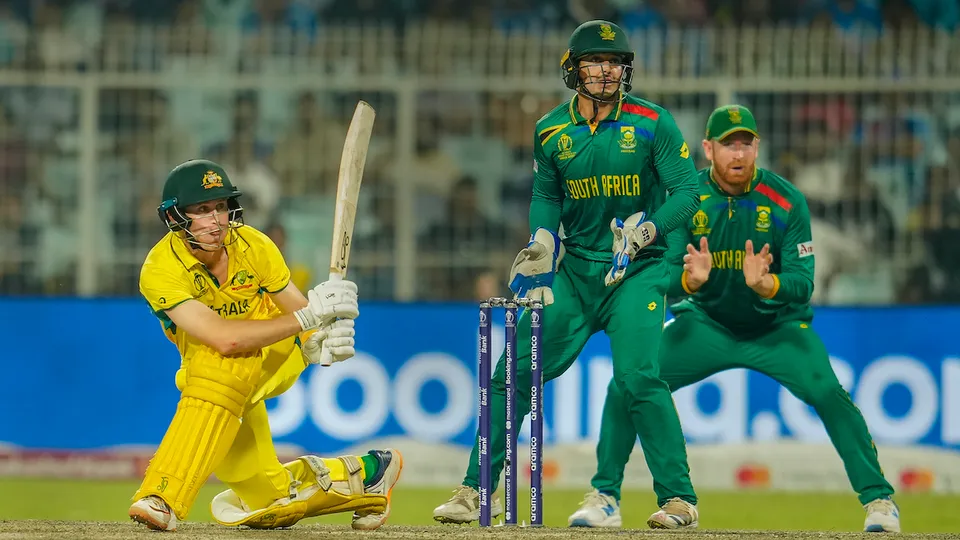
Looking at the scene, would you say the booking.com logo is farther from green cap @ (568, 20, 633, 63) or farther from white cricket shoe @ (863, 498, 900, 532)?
green cap @ (568, 20, 633, 63)

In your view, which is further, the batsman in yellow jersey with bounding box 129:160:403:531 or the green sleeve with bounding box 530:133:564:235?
the green sleeve with bounding box 530:133:564:235

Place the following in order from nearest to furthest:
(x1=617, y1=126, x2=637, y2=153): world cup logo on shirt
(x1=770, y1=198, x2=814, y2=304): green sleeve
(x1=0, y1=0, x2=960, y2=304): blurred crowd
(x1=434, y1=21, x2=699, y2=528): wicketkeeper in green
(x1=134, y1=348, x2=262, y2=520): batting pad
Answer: (x1=134, y1=348, x2=262, y2=520): batting pad → (x1=434, y1=21, x2=699, y2=528): wicketkeeper in green → (x1=617, y1=126, x2=637, y2=153): world cup logo on shirt → (x1=770, y1=198, x2=814, y2=304): green sleeve → (x1=0, y1=0, x2=960, y2=304): blurred crowd

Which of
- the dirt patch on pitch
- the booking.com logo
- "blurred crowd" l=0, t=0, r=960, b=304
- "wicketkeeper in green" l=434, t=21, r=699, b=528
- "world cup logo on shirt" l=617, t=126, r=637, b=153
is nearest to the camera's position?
the dirt patch on pitch

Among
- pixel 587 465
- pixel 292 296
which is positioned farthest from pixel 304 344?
pixel 587 465

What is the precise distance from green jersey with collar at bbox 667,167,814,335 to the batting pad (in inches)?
91.6

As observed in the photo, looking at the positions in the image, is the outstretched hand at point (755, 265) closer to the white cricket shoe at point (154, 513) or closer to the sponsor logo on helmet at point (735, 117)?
the sponsor logo on helmet at point (735, 117)

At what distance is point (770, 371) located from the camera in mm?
7828

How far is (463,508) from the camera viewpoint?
7031 mm

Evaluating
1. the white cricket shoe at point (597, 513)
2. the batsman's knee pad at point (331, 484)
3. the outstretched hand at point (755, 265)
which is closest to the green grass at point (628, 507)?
the white cricket shoe at point (597, 513)

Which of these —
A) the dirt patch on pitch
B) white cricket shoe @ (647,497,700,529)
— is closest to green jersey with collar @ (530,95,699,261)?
white cricket shoe @ (647,497,700,529)

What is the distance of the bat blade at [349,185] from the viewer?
22.0ft

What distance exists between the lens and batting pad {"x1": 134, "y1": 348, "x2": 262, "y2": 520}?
635cm

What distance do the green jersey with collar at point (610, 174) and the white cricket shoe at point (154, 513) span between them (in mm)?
2073

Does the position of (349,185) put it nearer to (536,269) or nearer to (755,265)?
(536,269)
